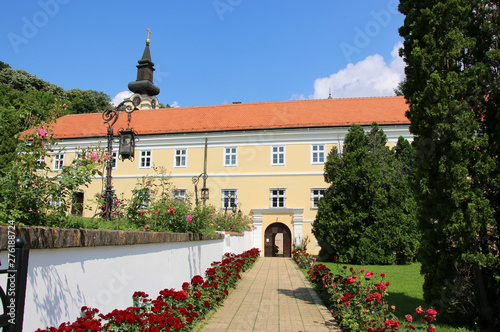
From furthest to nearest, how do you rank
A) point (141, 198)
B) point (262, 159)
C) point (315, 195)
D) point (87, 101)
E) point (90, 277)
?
point (87, 101) → point (262, 159) → point (315, 195) → point (141, 198) → point (90, 277)

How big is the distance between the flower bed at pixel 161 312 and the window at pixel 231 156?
20.5 m

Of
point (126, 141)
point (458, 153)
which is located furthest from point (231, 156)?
point (458, 153)

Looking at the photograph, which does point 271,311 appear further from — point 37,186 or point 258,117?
point 258,117

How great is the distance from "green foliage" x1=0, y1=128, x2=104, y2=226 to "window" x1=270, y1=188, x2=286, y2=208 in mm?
24815

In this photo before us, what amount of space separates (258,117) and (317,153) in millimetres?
6087

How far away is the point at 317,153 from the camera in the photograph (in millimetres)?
28797

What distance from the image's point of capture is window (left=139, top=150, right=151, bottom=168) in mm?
31234

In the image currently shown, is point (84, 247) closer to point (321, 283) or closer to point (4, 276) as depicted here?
point (4, 276)

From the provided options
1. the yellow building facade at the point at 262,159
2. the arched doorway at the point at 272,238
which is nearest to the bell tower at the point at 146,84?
the yellow building facade at the point at 262,159

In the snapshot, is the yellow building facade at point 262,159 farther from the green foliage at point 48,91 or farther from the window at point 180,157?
the green foliage at point 48,91

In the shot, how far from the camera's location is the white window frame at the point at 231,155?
30.0 metres

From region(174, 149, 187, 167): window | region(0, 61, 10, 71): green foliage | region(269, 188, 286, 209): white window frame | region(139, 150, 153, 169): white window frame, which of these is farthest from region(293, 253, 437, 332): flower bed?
region(0, 61, 10, 71): green foliage

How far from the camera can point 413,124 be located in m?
7.63

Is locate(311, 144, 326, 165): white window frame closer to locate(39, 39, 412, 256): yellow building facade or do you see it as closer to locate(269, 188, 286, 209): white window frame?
locate(39, 39, 412, 256): yellow building facade
